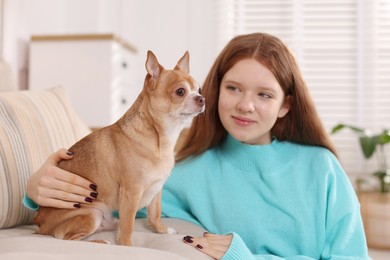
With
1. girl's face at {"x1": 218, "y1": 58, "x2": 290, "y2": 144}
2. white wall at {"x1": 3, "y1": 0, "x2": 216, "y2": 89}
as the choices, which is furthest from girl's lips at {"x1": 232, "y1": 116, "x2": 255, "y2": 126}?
white wall at {"x1": 3, "y1": 0, "x2": 216, "y2": 89}

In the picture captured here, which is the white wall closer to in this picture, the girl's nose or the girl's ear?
the girl's ear

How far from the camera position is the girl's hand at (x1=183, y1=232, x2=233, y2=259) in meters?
1.10

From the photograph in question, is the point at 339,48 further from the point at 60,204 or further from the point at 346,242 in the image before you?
the point at 60,204

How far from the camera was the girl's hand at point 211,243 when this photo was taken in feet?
3.60

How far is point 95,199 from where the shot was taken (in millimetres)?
1146

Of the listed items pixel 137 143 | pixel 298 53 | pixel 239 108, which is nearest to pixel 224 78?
pixel 239 108

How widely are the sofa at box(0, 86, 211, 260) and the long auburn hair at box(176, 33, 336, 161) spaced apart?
0.32 meters

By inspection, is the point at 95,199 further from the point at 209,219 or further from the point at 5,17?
the point at 5,17

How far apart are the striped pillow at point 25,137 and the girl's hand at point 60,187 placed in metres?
0.11

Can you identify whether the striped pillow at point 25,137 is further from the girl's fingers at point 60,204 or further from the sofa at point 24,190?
the girl's fingers at point 60,204

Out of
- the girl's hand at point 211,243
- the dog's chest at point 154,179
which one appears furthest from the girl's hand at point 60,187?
the girl's hand at point 211,243

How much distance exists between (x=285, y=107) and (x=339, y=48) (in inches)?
96.0

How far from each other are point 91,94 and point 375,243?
6.32 ft

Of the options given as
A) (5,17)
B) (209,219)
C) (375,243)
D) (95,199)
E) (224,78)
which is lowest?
(375,243)
